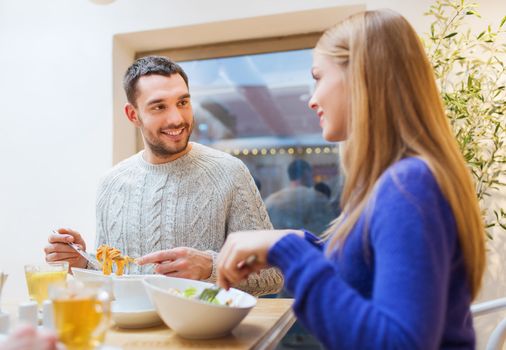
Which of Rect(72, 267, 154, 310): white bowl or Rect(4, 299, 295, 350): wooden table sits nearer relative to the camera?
Rect(4, 299, 295, 350): wooden table

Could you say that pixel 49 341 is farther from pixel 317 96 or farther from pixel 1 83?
pixel 1 83

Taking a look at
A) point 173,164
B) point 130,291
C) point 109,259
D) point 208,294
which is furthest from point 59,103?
point 208,294

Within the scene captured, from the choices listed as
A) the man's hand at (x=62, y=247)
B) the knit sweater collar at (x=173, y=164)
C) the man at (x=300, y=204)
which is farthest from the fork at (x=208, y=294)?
the man at (x=300, y=204)

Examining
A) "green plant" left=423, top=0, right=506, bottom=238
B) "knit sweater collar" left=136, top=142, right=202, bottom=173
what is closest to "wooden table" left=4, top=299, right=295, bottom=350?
"knit sweater collar" left=136, top=142, right=202, bottom=173

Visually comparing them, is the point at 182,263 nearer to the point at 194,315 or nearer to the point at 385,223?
the point at 194,315

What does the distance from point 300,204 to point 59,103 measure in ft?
5.39

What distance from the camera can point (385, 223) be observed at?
0.83 metres

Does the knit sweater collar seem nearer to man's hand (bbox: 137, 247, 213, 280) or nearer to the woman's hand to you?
man's hand (bbox: 137, 247, 213, 280)

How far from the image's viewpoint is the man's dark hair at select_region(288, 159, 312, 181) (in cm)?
309

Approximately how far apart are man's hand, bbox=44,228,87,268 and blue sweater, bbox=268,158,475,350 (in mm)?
1022

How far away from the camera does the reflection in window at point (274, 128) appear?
307cm

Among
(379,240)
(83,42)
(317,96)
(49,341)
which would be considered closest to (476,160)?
(317,96)

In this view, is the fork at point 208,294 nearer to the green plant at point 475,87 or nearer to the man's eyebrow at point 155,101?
the man's eyebrow at point 155,101

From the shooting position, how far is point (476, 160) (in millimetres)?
2287
